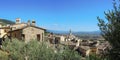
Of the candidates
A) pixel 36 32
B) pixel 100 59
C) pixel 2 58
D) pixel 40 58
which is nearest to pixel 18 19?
pixel 36 32

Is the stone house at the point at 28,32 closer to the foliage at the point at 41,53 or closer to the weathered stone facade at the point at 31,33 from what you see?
the weathered stone facade at the point at 31,33

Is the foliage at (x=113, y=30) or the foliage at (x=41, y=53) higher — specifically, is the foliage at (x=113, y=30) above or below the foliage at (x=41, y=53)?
above

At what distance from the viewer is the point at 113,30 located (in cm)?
783

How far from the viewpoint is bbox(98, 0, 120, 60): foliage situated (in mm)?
7660

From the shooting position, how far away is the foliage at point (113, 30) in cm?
766

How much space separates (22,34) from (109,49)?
98.7 ft

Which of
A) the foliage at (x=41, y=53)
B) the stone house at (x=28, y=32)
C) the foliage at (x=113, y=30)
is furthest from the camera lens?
the stone house at (x=28, y=32)

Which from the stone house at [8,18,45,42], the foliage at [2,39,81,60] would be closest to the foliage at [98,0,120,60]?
the foliage at [2,39,81,60]

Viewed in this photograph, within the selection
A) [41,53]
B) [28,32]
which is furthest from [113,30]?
[28,32]

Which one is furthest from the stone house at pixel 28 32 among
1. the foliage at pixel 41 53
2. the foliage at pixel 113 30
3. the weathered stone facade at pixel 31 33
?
the foliage at pixel 113 30

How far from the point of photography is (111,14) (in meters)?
7.98

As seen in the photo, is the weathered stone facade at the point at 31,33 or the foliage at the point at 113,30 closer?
the foliage at the point at 113,30

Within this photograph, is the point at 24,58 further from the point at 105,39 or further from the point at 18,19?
the point at 18,19

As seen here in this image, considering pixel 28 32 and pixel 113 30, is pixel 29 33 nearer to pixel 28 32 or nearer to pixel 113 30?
pixel 28 32
